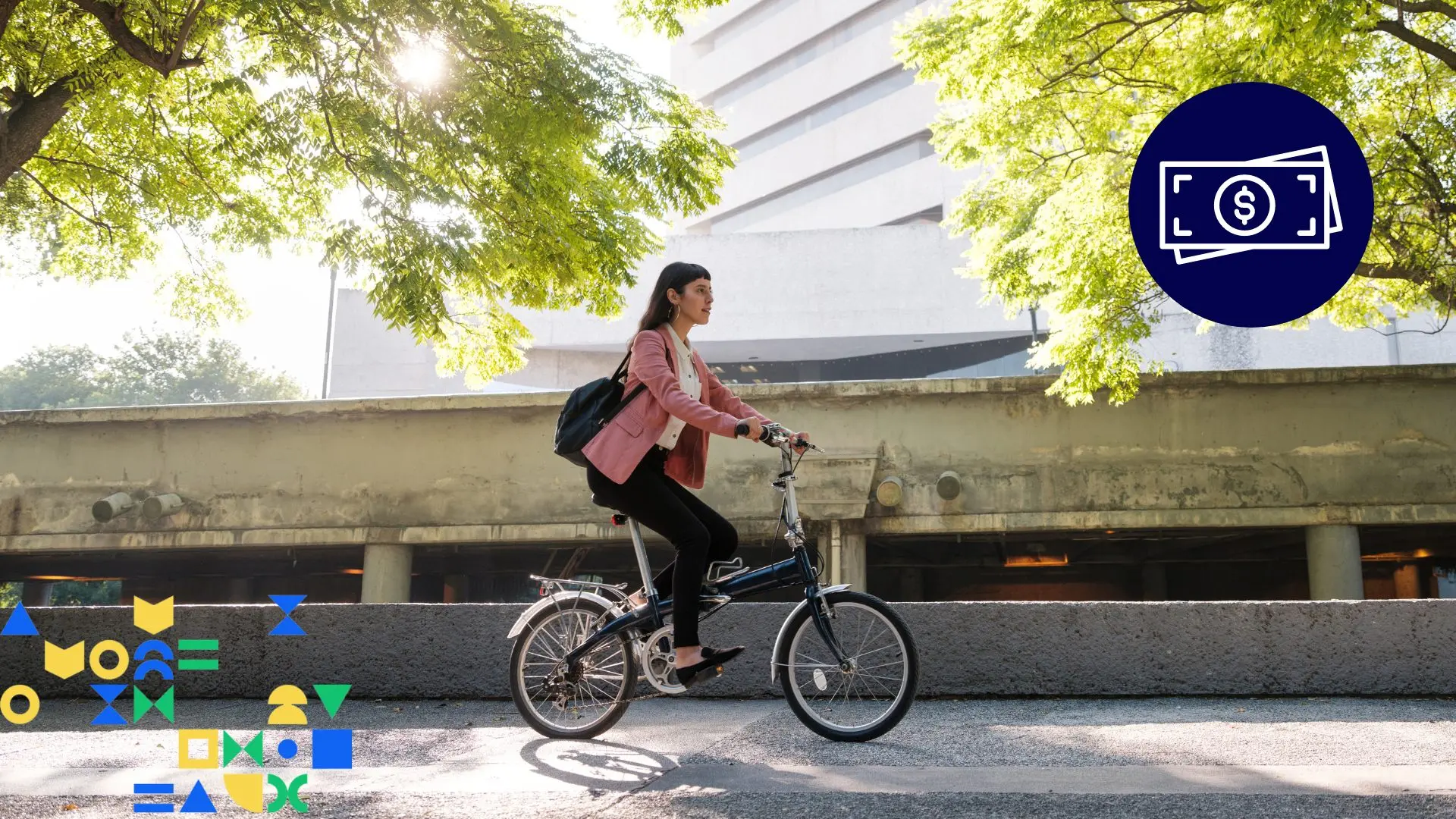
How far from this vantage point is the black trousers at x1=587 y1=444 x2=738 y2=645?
471cm

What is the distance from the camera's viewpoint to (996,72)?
14.6 metres

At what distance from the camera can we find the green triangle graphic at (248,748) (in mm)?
4820

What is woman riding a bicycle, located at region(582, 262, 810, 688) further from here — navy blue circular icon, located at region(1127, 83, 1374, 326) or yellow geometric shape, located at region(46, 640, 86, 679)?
navy blue circular icon, located at region(1127, 83, 1374, 326)

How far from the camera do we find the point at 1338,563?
17.1 metres

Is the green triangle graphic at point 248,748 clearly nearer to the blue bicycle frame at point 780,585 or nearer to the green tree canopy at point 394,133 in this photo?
the blue bicycle frame at point 780,585

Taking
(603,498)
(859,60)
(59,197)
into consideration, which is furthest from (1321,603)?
(859,60)

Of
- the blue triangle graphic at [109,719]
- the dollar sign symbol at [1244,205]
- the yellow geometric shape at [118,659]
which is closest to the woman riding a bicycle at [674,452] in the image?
the blue triangle graphic at [109,719]

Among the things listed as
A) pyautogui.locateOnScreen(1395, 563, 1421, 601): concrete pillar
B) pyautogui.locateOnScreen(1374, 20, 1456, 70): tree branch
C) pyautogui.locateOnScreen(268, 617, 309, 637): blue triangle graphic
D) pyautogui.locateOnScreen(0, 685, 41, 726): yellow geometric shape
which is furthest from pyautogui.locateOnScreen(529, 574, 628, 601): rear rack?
pyautogui.locateOnScreen(1395, 563, 1421, 601): concrete pillar

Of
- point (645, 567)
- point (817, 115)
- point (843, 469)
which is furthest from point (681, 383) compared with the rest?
point (817, 115)

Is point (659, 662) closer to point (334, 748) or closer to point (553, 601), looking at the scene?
point (553, 601)

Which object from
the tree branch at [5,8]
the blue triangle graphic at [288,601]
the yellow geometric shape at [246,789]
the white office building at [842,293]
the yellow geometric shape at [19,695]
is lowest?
the yellow geometric shape at [19,695]

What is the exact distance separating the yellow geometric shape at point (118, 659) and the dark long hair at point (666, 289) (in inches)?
218

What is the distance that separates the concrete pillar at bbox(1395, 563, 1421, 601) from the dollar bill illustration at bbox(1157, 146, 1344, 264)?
14.7 meters

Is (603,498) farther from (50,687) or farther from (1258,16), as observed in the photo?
(1258,16)
